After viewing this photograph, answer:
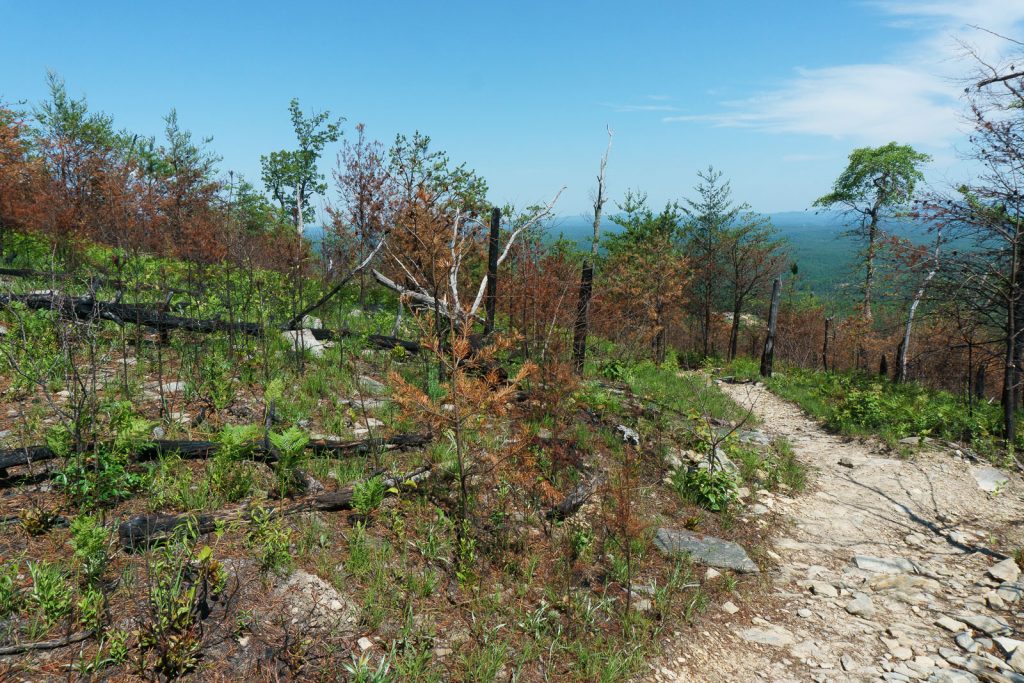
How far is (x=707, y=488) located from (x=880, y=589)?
1.79 metres

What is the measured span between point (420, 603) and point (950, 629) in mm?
3994

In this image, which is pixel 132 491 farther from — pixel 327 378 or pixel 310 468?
pixel 327 378

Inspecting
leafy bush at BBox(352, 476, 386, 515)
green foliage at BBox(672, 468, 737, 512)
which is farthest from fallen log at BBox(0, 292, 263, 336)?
green foliage at BBox(672, 468, 737, 512)

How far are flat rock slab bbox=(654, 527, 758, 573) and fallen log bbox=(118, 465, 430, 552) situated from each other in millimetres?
2439

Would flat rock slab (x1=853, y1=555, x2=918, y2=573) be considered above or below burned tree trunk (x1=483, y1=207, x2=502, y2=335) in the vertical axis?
below

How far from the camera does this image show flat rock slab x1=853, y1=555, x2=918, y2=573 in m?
5.20

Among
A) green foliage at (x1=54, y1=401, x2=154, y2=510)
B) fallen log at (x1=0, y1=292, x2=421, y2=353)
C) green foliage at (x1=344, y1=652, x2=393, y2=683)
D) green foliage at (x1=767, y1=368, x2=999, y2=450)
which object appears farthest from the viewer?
green foliage at (x1=767, y1=368, x2=999, y2=450)

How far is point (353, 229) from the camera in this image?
1472 cm

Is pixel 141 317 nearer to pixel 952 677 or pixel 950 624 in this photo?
pixel 952 677

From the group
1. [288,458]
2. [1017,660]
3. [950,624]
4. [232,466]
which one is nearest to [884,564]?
[950,624]

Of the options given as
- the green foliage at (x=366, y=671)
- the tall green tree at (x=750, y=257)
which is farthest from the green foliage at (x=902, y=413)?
the tall green tree at (x=750, y=257)

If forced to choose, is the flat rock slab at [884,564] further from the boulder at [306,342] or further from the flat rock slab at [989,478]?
the boulder at [306,342]

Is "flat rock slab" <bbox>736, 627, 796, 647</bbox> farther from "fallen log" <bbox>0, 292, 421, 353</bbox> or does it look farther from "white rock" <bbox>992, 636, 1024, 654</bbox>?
"fallen log" <bbox>0, 292, 421, 353</bbox>

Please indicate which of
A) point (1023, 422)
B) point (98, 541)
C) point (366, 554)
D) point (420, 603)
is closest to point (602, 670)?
point (420, 603)
